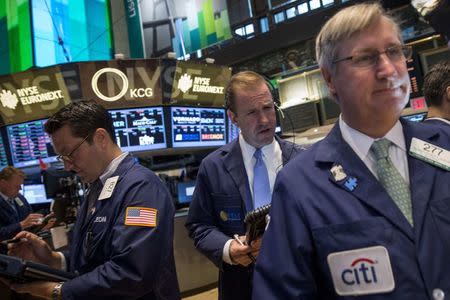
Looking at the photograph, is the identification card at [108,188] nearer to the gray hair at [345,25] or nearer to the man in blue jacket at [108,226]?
the man in blue jacket at [108,226]

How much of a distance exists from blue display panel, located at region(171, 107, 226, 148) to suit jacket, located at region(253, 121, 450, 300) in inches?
166

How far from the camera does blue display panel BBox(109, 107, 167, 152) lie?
4.93 meters

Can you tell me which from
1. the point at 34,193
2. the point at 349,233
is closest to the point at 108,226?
the point at 349,233

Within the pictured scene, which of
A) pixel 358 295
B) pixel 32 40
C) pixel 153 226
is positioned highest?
pixel 32 40

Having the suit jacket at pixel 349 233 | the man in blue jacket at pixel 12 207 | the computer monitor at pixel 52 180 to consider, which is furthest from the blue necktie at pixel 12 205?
the suit jacket at pixel 349 233

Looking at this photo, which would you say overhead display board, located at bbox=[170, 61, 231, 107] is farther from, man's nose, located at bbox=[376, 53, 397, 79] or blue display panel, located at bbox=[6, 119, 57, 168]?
man's nose, located at bbox=[376, 53, 397, 79]

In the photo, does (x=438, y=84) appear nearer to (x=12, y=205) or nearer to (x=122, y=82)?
(x=122, y=82)

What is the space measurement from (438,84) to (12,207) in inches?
162

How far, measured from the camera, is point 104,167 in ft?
5.87

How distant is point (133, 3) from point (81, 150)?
5.78 metres

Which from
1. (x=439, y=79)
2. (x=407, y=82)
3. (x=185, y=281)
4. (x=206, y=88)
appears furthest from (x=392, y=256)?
(x=206, y=88)

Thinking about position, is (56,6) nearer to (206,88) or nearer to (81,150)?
(206,88)

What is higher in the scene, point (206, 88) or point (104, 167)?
point (206, 88)

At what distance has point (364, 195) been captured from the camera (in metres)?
0.93
